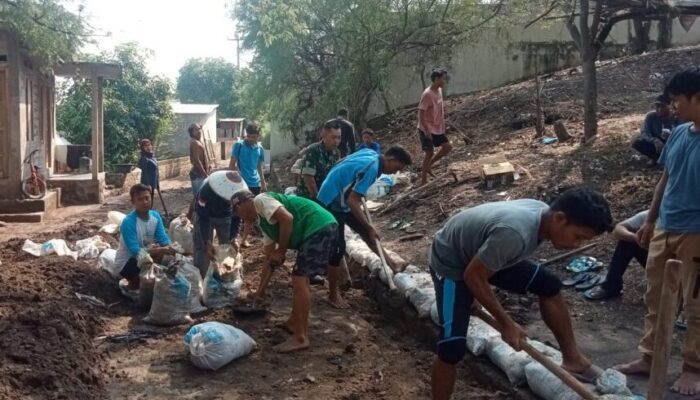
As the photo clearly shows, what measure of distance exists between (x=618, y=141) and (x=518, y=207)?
653 cm

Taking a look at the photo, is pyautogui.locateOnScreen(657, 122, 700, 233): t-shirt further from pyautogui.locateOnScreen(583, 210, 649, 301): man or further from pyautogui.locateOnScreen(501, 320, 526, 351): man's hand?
pyautogui.locateOnScreen(583, 210, 649, 301): man

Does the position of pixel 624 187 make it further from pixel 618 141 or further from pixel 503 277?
pixel 503 277

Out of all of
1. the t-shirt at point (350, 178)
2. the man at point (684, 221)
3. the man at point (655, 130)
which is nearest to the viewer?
the man at point (684, 221)

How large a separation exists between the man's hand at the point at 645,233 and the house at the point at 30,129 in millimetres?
10307

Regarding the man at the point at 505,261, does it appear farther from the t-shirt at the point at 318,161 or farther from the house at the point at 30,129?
the house at the point at 30,129

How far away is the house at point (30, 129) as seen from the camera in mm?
11922

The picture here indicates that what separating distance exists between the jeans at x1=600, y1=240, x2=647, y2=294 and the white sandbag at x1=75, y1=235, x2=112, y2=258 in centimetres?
541

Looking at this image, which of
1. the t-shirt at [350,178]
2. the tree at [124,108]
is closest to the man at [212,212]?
the t-shirt at [350,178]

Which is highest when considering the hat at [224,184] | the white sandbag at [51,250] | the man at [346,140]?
the man at [346,140]

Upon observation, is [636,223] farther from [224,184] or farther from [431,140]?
[431,140]

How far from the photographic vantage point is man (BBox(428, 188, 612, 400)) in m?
3.13

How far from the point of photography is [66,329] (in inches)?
187

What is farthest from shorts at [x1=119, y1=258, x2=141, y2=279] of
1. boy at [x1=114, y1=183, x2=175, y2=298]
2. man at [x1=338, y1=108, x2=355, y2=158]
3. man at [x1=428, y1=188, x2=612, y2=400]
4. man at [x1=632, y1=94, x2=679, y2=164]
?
man at [x1=632, y1=94, x2=679, y2=164]

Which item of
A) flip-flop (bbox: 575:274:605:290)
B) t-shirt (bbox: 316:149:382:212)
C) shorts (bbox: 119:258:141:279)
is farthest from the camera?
shorts (bbox: 119:258:141:279)
